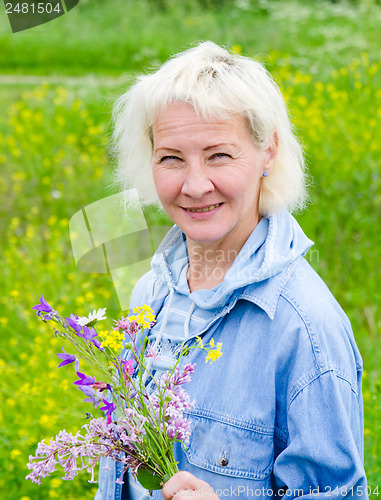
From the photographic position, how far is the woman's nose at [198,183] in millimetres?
1500

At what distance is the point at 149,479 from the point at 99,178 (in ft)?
14.1

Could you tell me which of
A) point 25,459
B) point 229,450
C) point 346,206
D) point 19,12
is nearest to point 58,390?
point 25,459

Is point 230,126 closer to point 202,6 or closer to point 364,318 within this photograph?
point 364,318

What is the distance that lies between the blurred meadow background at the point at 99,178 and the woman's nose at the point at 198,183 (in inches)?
27.2

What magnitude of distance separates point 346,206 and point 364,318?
1.01m

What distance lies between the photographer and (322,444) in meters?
1.35

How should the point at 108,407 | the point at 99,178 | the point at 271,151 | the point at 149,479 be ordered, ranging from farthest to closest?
the point at 99,178 < the point at 271,151 < the point at 149,479 < the point at 108,407

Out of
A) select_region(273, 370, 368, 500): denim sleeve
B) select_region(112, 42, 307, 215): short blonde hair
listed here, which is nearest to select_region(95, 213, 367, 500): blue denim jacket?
select_region(273, 370, 368, 500): denim sleeve

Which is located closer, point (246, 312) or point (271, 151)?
point (246, 312)

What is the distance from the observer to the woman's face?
4.86 feet

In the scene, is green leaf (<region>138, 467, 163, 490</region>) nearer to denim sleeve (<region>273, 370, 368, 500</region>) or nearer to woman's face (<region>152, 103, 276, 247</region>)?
denim sleeve (<region>273, 370, 368, 500</region>)

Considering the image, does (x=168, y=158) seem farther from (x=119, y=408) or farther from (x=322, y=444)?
(x=322, y=444)

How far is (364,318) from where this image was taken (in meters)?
3.93

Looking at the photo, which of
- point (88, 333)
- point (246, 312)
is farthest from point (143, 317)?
point (246, 312)
